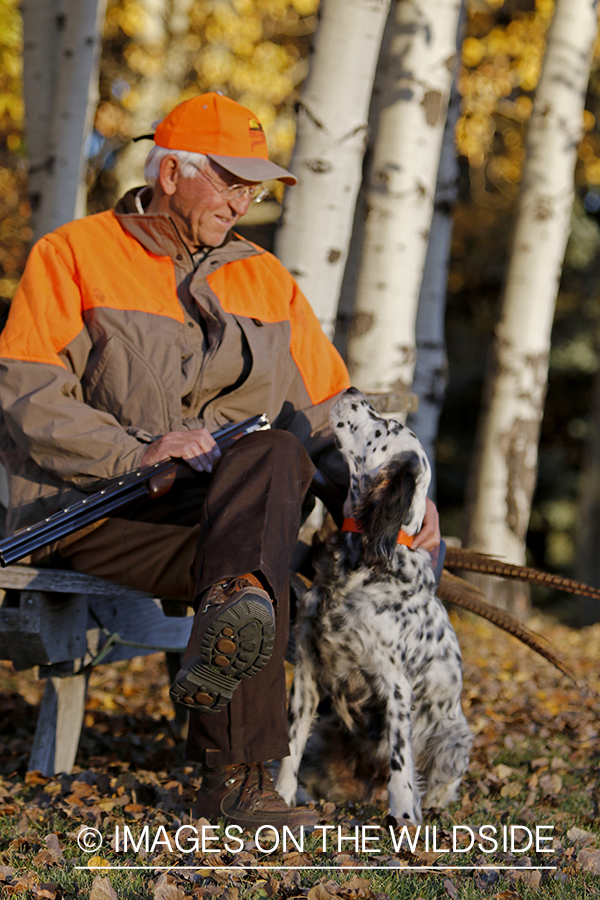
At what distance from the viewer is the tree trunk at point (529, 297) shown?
7902 mm

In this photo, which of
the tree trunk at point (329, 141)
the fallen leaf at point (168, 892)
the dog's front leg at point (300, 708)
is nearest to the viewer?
the fallen leaf at point (168, 892)

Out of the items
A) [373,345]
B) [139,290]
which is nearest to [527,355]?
[373,345]

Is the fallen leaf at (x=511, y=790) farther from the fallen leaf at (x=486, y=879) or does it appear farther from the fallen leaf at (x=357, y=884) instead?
the fallen leaf at (x=357, y=884)

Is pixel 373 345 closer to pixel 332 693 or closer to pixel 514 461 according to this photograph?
pixel 332 693

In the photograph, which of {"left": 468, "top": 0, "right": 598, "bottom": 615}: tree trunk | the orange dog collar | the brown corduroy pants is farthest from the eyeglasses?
{"left": 468, "top": 0, "right": 598, "bottom": 615}: tree trunk

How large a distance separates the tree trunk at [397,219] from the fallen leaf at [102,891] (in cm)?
333

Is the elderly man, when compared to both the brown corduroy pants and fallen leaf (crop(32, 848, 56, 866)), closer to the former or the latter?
the brown corduroy pants

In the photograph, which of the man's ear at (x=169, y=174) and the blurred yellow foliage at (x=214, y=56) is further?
the blurred yellow foliage at (x=214, y=56)

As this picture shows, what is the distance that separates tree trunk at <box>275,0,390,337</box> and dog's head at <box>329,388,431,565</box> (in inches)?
54.9

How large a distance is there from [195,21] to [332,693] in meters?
13.6

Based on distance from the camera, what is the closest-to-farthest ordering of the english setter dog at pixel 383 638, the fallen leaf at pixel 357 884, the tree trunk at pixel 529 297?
1. the fallen leaf at pixel 357 884
2. the english setter dog at pixel 383 638
3. the tree trunk at pixel 529 297

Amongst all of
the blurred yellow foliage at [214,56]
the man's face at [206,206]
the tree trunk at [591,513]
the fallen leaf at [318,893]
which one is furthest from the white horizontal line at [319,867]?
the blurred yellow foliage at [214,56]

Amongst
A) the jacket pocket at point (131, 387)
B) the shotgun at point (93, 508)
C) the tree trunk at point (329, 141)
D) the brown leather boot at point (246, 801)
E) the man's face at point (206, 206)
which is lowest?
the brown leather boot at point (246, 801)

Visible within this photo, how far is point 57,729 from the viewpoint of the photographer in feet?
11.3
